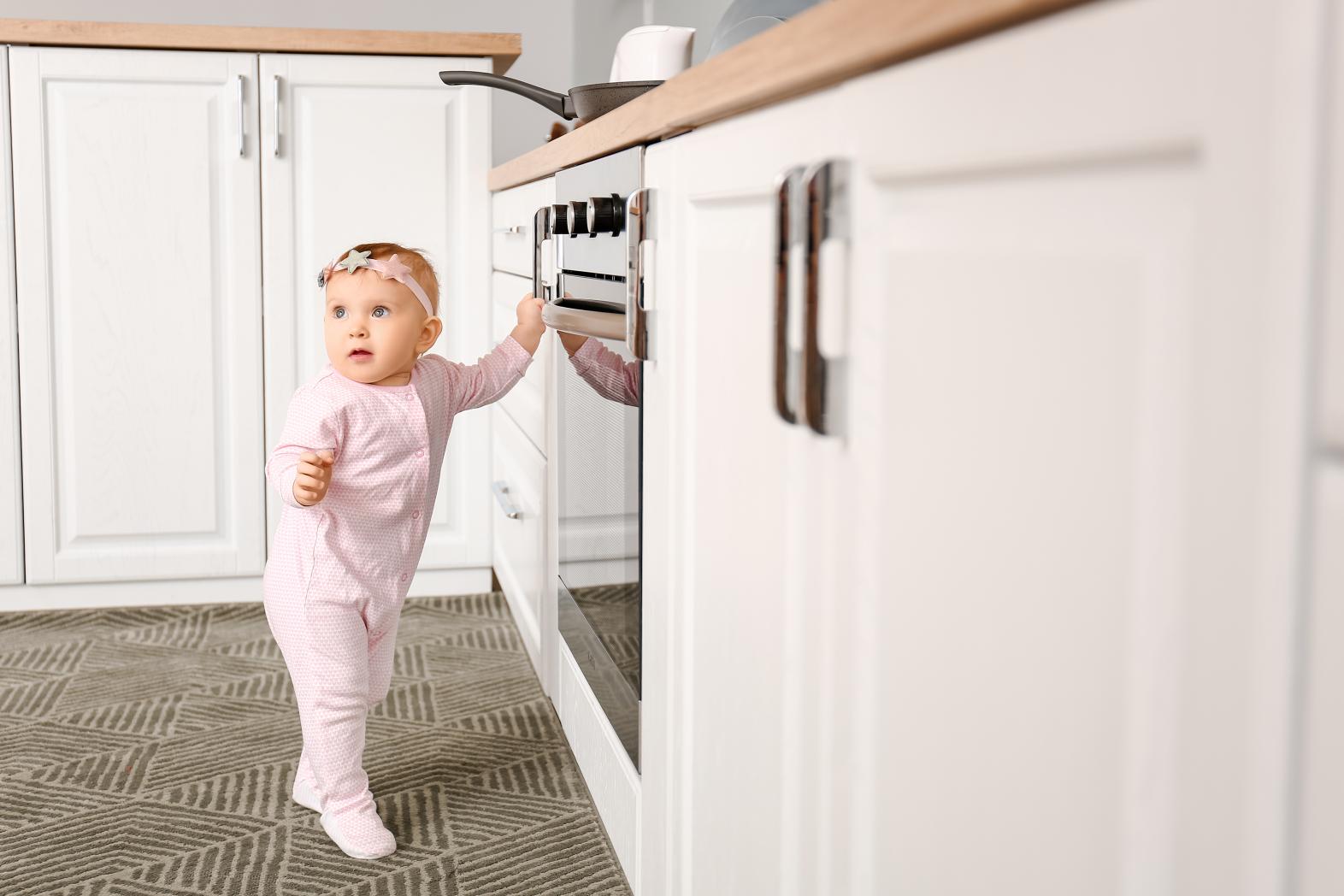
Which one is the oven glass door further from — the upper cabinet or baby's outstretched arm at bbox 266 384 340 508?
the upper cabinet

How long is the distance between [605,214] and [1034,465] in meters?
0.85

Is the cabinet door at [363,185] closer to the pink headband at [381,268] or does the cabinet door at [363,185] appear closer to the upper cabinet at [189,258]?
the upper cabinet at [189,258]

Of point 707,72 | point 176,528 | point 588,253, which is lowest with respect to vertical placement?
point 176,528

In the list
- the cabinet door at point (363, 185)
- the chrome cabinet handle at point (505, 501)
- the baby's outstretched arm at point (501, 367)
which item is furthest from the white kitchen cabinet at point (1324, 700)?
the cabinet door at point (363, 185)

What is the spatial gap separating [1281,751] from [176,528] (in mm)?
2621

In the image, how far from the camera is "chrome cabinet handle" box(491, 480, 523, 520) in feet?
7.54

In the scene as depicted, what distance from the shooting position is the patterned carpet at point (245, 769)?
164cm

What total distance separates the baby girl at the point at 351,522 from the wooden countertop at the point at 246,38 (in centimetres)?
104

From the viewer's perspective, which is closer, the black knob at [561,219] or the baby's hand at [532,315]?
the black knob at [561,219]

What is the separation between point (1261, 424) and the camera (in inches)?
16.8

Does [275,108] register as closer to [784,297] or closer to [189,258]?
[189,258]

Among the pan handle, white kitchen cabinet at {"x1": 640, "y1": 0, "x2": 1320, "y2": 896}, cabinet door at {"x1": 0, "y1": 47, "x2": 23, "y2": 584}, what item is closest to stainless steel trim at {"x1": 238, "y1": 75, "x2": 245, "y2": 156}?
cabinet door at {"x1": 0, "y1": 47, "x2": 23, "y2": 584}

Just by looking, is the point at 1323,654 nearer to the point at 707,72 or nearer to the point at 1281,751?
the point at 1281,751

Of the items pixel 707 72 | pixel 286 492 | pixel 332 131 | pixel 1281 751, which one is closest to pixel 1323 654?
pixel 1281 751
